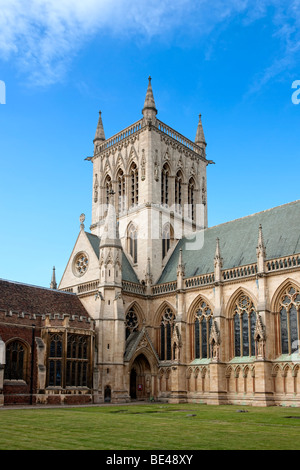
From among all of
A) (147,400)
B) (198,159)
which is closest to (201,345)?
(147,400)

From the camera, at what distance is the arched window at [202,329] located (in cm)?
4278

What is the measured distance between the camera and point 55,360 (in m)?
→ 37.9

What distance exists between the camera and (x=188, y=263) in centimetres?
4822

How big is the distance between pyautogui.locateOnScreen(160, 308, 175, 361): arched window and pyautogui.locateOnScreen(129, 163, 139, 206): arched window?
44.4 feet

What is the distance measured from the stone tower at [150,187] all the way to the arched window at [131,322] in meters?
4.03

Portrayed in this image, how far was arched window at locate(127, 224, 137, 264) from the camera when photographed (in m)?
51.9

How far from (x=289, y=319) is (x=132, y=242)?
20651mm

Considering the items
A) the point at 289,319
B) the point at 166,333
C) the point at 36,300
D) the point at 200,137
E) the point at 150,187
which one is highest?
the point at 200,137

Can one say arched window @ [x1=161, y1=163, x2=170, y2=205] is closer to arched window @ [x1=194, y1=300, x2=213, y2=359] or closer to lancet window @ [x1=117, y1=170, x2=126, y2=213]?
lancet window @ [x1=117, y1=170, x2=126, y2=213]

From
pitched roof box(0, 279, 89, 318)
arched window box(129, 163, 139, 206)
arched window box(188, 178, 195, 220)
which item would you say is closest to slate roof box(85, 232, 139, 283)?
pitched roof box(0, 279, 89, 318)

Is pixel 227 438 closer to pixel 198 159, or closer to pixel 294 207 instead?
pixel 294 207

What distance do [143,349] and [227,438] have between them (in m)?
30.6

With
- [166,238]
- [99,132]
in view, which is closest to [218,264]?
[166,238]

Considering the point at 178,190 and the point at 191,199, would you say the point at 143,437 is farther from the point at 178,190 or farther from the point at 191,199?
the point at 191,199
